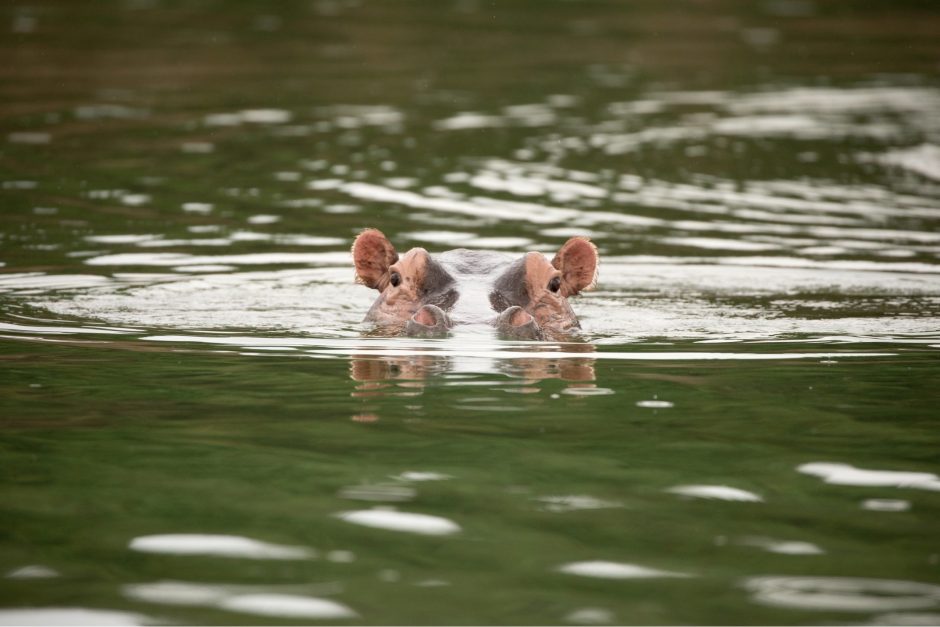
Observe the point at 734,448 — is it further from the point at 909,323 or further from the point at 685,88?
the point at 685,88

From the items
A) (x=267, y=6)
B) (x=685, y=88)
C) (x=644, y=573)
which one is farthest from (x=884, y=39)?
(x=644, y=573)

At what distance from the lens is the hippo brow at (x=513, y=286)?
31.1ft

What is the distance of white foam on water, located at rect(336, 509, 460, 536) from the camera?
5.30 m

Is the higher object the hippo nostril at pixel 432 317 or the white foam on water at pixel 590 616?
the hippo nostril at pixel 432 317

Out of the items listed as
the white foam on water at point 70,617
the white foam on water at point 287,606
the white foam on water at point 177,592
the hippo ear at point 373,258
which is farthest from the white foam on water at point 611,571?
the hippo ear at point 373,258

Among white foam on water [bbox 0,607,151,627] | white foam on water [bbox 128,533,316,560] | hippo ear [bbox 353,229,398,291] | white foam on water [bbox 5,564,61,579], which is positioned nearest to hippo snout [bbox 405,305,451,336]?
hippo ear [bbox 353,229,398,291]

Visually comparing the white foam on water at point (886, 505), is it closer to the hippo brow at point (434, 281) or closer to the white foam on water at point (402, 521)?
the white foam on water at point (402, 521)

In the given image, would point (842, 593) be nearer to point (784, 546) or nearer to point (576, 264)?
point (784, 546)

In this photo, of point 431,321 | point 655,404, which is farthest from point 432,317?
point 655,404

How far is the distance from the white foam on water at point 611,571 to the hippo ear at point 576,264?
518 centimetres

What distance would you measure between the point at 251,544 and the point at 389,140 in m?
15.5

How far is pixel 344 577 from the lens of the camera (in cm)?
484

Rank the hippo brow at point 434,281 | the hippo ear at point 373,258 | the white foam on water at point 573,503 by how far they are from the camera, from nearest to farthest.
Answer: the white foam on water at point 573,503
the hippo brow at point 434,281
the hippo ear at point 373,258

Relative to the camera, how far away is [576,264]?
10148mm
